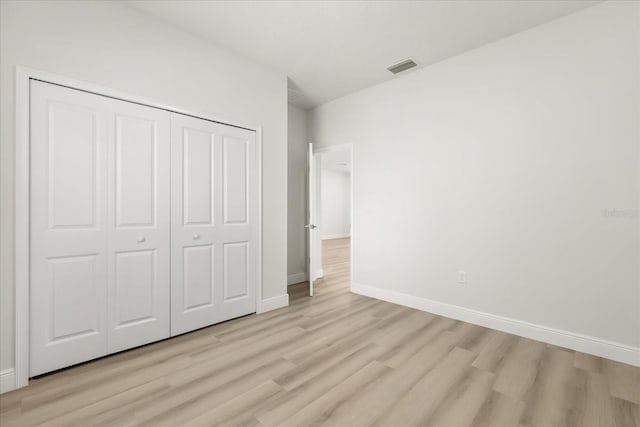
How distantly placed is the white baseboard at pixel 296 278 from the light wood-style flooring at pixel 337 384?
179cm

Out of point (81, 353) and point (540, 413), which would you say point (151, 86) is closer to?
Result: point (81, 353)

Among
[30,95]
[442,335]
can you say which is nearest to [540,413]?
[442,335]

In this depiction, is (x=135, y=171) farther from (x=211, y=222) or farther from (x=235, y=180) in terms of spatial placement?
(x=235, y=180)

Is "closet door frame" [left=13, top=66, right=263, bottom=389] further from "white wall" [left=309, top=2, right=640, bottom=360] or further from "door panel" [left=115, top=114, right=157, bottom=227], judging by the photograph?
"white wall" [left=309, top=2, right=640, bottom=360]

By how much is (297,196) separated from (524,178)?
10.4ft

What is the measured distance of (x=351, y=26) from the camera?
268cm

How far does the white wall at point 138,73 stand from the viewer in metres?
1.90

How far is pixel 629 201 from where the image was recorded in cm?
224

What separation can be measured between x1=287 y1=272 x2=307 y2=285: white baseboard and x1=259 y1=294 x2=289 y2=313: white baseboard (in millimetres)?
1062

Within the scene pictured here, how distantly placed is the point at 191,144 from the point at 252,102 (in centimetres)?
91

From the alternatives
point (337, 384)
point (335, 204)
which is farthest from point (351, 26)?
point (335, 204)

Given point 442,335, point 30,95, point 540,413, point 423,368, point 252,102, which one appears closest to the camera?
point 540,413

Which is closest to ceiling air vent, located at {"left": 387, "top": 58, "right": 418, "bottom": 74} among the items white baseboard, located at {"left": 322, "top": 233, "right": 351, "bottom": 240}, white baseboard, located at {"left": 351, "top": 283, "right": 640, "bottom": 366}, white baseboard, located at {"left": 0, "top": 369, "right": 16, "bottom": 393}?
white baseboard, located at {"left": 351, "top": 283, "right": 640, "bottom": 366}

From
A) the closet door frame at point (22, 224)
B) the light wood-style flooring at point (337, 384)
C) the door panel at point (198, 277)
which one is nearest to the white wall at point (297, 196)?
the door panel at point (198, 277)
